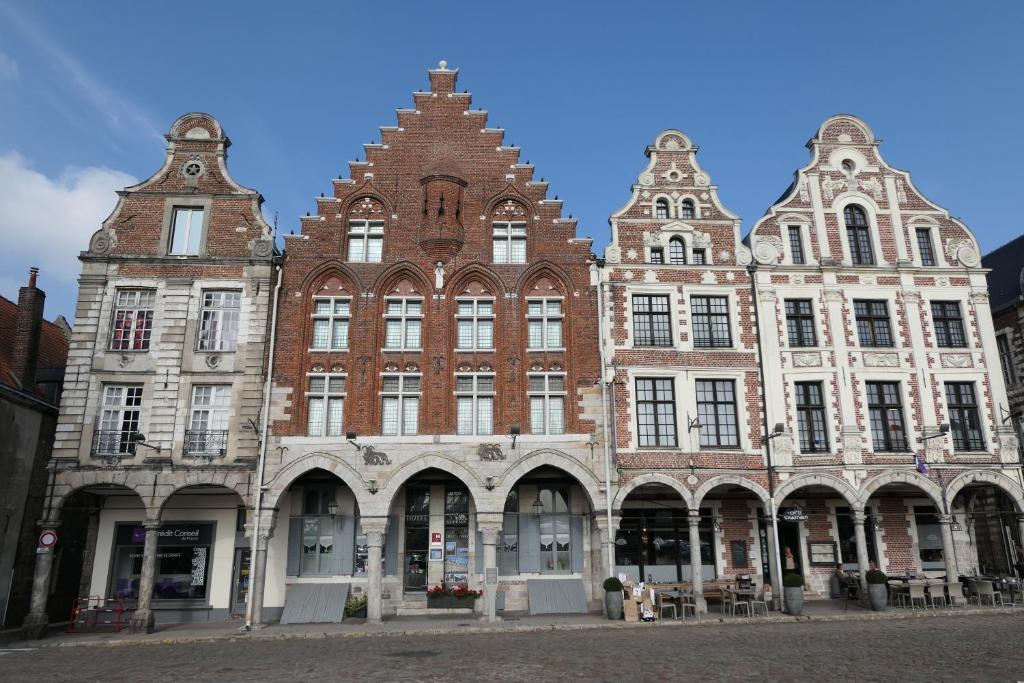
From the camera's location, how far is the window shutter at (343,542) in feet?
75.7

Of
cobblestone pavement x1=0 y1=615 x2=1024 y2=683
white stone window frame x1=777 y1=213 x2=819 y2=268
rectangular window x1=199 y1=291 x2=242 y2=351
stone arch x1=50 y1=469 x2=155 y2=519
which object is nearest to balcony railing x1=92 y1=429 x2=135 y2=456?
stone arch x1=50 y1=469 x2=155 y2=519

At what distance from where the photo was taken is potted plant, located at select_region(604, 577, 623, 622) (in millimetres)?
20438

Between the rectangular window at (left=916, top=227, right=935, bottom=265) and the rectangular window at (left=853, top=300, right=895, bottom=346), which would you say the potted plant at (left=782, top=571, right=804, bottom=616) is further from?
the rectangular window at (left=916, top=227, right=935, bottom=265)

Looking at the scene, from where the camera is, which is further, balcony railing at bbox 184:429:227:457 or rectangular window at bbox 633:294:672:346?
rectangular window at bbox 633:294:672:346

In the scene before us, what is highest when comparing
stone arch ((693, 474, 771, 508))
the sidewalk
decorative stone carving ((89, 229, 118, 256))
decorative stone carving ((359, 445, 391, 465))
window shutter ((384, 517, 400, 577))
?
decorative stone carving ((89, 229, 118, 256))

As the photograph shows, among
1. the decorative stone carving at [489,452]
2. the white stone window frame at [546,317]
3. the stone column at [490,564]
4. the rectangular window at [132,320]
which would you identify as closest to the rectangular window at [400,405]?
the decorative stone carving at [489,452]

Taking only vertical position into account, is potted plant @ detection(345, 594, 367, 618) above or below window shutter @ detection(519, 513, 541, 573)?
below

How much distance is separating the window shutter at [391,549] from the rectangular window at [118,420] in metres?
8.22

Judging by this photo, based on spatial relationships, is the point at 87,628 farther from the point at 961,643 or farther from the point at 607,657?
the point at 961,643

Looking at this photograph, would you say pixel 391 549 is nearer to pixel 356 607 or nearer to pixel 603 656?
pixel 356 607

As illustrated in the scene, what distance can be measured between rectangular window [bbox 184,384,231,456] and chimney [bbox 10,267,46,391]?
5.84 metres

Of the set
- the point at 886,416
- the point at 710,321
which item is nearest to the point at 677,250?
the point at 710,321

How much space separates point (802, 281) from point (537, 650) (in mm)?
15530

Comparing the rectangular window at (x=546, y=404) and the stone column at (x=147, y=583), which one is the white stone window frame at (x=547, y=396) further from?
the stone column at (x=147, y=583)
